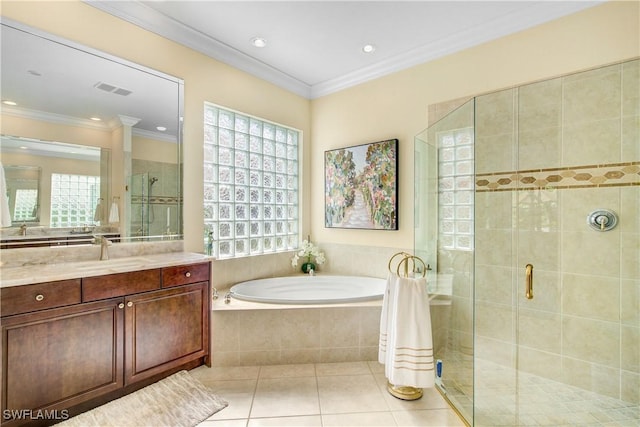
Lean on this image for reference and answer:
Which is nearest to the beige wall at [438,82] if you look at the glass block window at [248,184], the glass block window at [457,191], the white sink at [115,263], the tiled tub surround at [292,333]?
the glass block window at [248,184]

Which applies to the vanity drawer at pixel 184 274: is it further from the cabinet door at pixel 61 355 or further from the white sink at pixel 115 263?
the cabinet door at pixel 61 355

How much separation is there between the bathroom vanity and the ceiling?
6.15 ft

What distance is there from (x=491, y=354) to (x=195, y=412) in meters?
2.13

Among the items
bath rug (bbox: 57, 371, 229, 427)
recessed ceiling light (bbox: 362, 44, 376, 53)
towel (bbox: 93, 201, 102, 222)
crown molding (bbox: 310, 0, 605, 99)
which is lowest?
bath rug (bbox: 57, 371, 229, 427)

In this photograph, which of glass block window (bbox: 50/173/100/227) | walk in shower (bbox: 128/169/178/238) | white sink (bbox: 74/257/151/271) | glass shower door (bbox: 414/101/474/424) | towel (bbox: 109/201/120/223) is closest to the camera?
white sink (bbox: 74/257/151/271)

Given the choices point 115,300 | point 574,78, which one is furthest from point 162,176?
point 574,78

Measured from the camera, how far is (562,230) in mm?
2168

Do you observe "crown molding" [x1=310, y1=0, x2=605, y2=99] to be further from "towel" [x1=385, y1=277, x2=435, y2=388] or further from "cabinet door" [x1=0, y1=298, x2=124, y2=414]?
"cabinet door" [x1=0, y1=298, x2=124, y2=414]

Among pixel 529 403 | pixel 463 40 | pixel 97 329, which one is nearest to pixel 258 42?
pixel 463 40

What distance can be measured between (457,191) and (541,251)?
0.72m

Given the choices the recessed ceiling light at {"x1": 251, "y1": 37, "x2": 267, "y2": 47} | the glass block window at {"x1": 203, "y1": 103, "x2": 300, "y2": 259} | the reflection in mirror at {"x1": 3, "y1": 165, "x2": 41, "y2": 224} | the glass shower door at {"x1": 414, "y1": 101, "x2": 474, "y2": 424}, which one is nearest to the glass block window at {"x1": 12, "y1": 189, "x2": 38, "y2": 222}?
the reflection in mirror at {"x1": 3, "y1": 165, "x2": 41, "y2": 224}

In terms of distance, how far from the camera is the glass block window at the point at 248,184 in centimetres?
301

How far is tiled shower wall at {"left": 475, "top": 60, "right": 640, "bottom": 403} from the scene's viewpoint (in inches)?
77.1

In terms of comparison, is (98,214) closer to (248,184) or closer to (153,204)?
(153,204)
